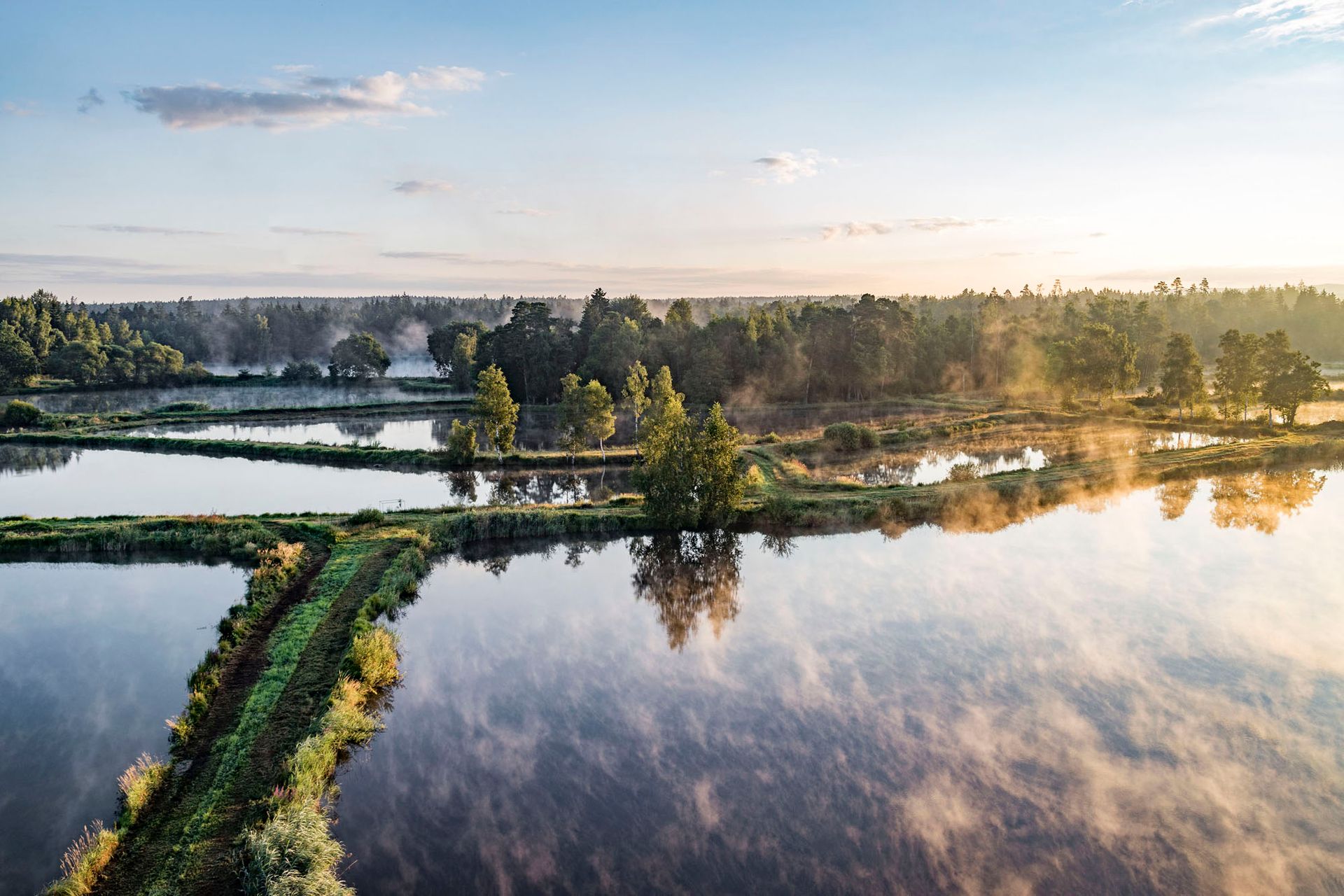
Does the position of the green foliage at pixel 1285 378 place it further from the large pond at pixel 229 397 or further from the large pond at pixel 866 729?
the large pond at pixel 229 397

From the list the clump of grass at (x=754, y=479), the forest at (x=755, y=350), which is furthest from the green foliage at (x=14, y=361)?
the clump of grass at (x=754, y=479)

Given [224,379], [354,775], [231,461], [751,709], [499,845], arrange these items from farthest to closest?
[224,379] → [231,461] → [751,709] → [354,775] → [499,845]

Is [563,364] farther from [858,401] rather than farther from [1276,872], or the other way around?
[1276,872]

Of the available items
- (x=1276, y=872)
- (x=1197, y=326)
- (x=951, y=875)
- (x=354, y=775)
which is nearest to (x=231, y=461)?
(x=354, y=775)

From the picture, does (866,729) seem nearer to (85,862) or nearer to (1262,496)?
(85,862)

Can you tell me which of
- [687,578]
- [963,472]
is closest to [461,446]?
[687,578]

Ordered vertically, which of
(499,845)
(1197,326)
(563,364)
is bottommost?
(499,845)
